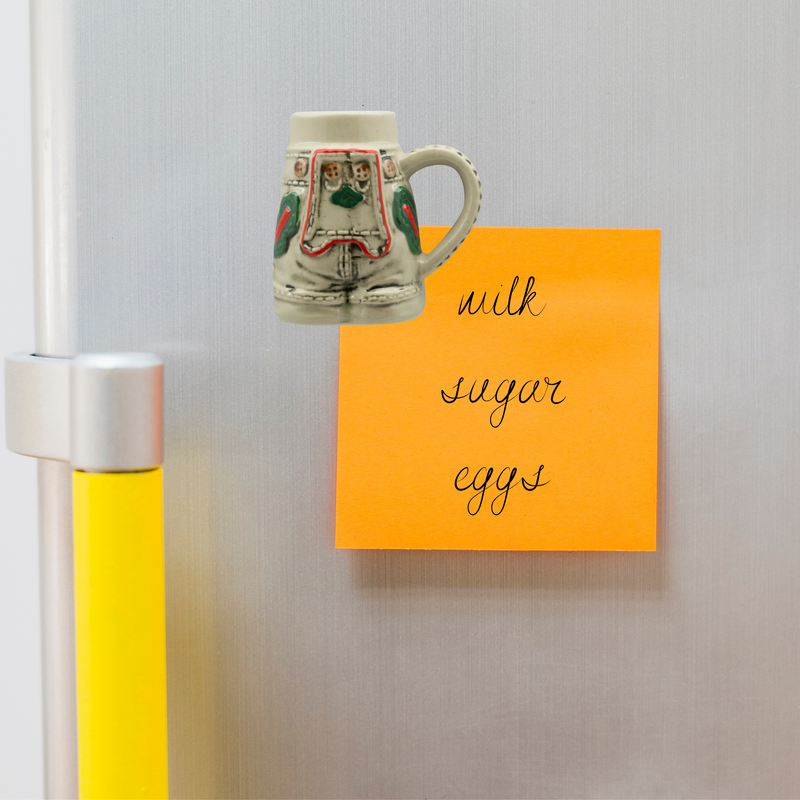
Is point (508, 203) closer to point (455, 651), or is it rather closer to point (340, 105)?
point (340, 105)

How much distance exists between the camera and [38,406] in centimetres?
42

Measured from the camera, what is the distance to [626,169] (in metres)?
0.44

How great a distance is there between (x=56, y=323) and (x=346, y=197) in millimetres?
172

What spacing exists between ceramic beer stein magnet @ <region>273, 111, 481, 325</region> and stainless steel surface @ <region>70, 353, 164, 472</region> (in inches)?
2.9

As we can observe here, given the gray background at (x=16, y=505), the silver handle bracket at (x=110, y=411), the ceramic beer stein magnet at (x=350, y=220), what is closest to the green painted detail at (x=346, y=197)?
the ceramic beer stein magnet at (x=350, y=220)

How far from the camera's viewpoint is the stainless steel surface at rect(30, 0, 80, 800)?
16.9 inches

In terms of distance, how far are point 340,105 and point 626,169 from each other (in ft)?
0.48

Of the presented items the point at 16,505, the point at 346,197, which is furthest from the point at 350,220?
the point at 16,505

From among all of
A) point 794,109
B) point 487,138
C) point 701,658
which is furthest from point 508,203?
point 701,658

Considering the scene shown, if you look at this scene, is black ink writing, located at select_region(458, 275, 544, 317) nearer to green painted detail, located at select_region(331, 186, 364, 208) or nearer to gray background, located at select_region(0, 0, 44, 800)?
green painted detail, located at select_region(331, 186, 364, 208)

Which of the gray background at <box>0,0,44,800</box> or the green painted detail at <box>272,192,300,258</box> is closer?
the green painted detail at <box>272,192,300,258</box>

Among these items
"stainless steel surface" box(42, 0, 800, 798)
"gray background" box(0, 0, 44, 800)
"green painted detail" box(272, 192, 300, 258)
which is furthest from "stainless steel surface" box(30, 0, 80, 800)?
"gray background" box(0, 0, 44, 800)

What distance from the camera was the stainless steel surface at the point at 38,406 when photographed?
41cm

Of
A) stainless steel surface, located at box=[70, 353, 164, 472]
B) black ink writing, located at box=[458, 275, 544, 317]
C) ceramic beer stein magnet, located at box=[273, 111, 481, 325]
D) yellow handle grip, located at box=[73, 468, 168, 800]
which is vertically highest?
ceramic beer stein magnet, located at box=[273, 111, 481, 325]
